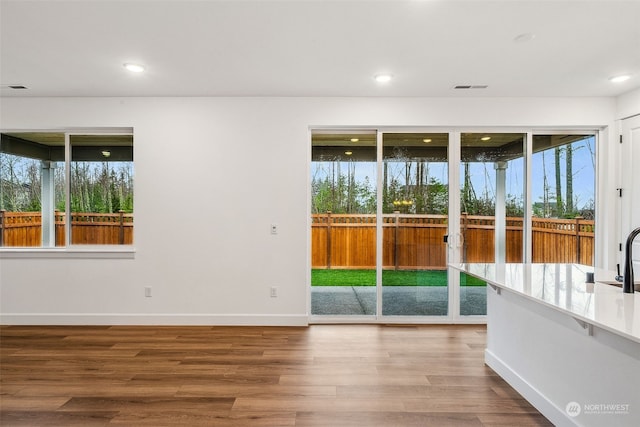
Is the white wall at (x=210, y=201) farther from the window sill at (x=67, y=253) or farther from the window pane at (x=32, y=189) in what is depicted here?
the window pane at (x=32, y=189)

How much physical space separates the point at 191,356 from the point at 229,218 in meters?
1.44

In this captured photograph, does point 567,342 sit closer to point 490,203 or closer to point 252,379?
point 252,379

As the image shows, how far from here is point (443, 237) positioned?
3934mm

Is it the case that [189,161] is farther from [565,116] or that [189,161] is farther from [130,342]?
[565,116]

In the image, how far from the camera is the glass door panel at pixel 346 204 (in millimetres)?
3959

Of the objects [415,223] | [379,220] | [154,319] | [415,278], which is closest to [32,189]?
[154,319]

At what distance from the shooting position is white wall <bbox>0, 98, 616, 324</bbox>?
3760 mm

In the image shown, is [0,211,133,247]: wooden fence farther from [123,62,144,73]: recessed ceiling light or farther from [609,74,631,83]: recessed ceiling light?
[609,74,631,83]: recessed ceiling light

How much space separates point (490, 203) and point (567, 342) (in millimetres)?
2230

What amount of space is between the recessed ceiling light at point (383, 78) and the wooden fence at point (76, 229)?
303cm

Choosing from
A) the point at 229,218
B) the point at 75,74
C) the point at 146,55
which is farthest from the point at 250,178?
the point at 75,74

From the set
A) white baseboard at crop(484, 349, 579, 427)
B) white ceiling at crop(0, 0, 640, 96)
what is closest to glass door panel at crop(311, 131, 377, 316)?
white ceiling at crop(0, 0, 640, 96)

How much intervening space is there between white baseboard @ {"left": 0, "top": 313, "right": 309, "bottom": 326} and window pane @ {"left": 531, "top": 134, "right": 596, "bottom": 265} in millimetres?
2864

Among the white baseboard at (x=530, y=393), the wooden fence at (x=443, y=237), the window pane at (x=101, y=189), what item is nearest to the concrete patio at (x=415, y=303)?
the wooden fence at (x=443, y=237)
